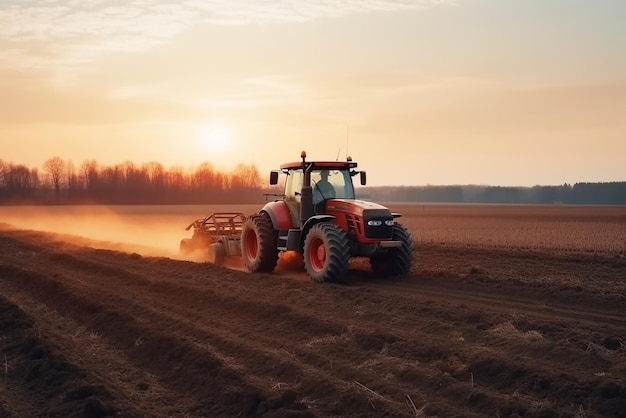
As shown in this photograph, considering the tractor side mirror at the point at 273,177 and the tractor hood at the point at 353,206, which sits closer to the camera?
the tractor hood at the point at 353,206

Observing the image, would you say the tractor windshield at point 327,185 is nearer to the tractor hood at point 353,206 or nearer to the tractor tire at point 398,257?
the tractor hood at point 353,206

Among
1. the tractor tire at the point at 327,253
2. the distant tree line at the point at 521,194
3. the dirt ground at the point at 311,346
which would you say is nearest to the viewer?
the dirt ground at the point at 311,346

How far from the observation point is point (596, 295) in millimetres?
13148

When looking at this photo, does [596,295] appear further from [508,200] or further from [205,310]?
[508,200]

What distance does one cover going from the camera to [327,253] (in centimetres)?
1453

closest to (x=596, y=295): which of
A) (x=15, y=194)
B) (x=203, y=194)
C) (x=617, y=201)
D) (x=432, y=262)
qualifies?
(x=432, y=262)

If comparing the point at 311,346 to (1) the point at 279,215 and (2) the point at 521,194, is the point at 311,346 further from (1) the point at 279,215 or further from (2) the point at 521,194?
(2) the point at 521,194

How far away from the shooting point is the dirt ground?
24.4 ft

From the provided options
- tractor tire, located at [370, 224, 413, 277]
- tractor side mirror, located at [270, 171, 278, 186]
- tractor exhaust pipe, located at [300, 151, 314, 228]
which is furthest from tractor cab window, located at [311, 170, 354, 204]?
tractor tire, located at [370, 224, 413, 277]

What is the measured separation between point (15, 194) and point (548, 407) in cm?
10603

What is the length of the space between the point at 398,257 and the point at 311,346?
664cm

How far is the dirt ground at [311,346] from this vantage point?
7.43m

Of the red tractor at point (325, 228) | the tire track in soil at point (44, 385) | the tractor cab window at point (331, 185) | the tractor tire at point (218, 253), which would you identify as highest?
the tractor cab window at point (331, 185)

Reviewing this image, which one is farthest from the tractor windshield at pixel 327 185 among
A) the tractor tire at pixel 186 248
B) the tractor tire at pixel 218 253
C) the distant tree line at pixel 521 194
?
the distant tree line at pixel 521 194
